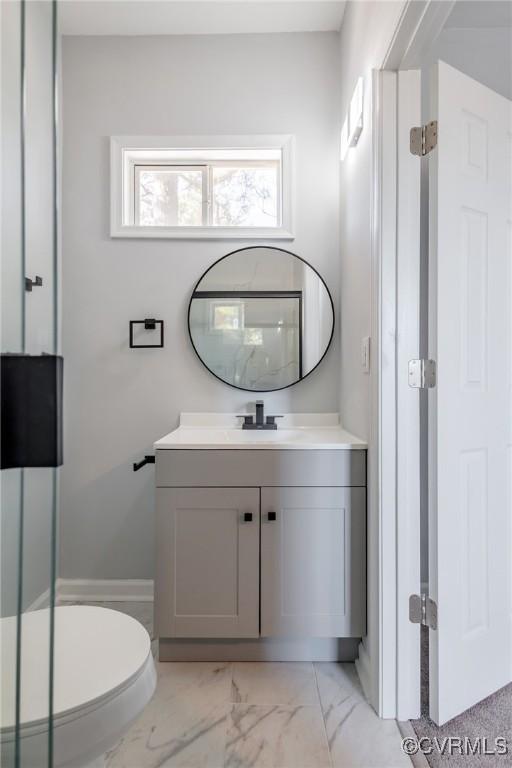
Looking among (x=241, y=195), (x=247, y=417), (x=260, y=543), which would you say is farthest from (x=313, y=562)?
(x=241, y=195)

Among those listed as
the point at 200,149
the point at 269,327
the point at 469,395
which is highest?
the point at 200,149

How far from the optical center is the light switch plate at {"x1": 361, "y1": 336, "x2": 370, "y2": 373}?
1.54 meters

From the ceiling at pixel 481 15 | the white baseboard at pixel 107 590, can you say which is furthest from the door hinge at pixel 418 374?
the white baseboard at pixel 107 590

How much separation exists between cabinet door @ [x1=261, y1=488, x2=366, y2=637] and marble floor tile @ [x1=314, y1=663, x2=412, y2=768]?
0.52ft

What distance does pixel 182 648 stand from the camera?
167cm

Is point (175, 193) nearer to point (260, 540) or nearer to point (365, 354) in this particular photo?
point (365, 354)

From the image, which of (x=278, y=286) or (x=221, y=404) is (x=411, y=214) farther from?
(x=221, y=404)

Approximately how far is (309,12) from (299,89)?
0.98 feet

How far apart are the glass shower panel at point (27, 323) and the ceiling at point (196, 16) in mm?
2163

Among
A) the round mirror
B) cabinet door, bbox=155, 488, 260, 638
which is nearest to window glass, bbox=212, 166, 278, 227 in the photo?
the round mirror

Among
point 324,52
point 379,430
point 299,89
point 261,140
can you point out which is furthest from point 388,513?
point 324,52

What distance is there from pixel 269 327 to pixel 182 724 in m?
1.57

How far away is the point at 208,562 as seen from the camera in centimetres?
162

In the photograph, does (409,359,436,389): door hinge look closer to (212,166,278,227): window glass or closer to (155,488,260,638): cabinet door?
(155,488,260,638): cabinet door
